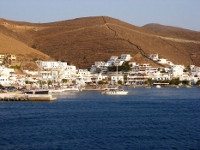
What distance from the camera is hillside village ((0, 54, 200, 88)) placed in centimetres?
8650

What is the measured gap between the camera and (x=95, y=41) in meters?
134

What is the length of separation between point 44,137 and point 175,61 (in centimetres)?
11650

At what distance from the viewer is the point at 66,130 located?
3005 cm

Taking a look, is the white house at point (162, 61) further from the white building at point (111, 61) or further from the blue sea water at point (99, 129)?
the blue sea water at point (99, 129)

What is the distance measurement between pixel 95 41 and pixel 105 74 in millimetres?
23370

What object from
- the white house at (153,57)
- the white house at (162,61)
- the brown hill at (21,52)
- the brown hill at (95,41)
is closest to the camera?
the brown hill at (21,52)

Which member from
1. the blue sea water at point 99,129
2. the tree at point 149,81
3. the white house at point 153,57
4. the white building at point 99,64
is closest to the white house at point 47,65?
the white building at point 99,64

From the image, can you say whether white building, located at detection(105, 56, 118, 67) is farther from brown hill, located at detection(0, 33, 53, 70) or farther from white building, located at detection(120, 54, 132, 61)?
brown hill, located at detection(0, 33, 53, 70)

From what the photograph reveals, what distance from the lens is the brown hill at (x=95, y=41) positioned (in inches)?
5098

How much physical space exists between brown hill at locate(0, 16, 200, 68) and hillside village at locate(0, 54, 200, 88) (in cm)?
808

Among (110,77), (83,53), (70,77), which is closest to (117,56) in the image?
(83,53)

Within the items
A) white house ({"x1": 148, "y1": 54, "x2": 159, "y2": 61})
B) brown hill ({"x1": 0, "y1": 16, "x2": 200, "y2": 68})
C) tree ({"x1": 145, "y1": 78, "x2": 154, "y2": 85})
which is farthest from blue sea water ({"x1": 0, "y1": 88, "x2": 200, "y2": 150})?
brown hill ({"x1": 0, "y1": 16, "x2": 200, "y2": 68})

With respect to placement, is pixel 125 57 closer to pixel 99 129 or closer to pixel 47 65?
pixel 47 65

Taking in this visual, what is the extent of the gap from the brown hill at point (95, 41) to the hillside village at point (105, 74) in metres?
8.08
